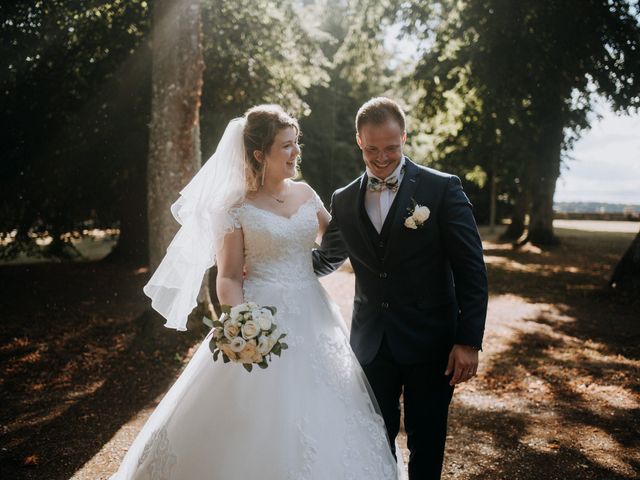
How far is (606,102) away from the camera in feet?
48.2

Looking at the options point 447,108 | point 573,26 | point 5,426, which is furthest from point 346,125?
point 5,426

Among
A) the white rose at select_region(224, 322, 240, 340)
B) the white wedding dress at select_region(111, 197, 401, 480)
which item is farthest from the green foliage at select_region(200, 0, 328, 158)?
the white rose at select_region(224, 322, 240, 340)

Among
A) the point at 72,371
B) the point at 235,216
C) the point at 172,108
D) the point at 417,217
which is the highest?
the point at 172,108

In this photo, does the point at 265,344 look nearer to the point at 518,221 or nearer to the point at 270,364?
the point at 270,364

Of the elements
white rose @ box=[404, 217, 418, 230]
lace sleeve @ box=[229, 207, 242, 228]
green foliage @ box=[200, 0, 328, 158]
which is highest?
green foliage @ box=[200, 0, 328, 158]

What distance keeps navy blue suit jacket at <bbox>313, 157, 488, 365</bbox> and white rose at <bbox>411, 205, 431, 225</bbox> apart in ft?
0.27

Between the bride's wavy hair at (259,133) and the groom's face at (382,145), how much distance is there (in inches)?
28.5

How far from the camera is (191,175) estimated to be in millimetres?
7547

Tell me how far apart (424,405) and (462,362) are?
0.39 metres

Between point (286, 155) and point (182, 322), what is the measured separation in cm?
137

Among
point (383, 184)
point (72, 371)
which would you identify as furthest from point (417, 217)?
point (72, 371)

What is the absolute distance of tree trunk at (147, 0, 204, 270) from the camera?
732cm

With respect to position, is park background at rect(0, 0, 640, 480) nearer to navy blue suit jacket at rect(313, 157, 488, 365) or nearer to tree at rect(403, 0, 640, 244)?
tree at rect(403, 0, 640, 244)

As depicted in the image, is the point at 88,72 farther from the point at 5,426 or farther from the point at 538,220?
the point at 538,220
